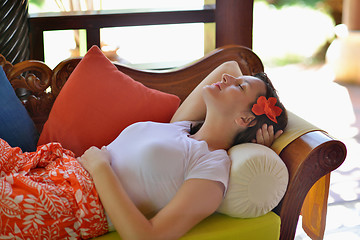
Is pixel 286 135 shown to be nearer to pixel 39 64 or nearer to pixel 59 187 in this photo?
pixel 59 187

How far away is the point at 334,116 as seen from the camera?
4605 millimetres

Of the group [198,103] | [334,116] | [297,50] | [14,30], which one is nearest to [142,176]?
[198,103]

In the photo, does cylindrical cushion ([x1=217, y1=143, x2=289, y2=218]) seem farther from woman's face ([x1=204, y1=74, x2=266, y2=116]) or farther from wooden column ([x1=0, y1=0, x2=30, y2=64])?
wooden column ([x1=0, y1=0, x2=30, y2=64])

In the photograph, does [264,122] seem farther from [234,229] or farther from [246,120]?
[234,229]

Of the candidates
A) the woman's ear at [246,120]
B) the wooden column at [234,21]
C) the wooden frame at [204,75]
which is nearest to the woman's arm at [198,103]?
the wooden frame at [204,75]

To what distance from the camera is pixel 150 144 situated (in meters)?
1.85

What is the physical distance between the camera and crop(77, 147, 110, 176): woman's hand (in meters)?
1.83

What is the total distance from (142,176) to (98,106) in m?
0.53

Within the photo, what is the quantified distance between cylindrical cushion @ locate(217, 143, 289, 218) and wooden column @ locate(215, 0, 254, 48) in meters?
1.23

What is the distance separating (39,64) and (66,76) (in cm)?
13

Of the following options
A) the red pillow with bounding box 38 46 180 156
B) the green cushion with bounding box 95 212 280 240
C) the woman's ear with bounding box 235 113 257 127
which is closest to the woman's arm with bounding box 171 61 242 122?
the red pillow with bounding box 38 46 180 156

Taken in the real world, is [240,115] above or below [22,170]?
above

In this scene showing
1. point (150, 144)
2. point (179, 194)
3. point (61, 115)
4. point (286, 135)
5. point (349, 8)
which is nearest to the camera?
point (179, 194)

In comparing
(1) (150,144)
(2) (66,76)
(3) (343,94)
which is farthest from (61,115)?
(3) (343,94)
